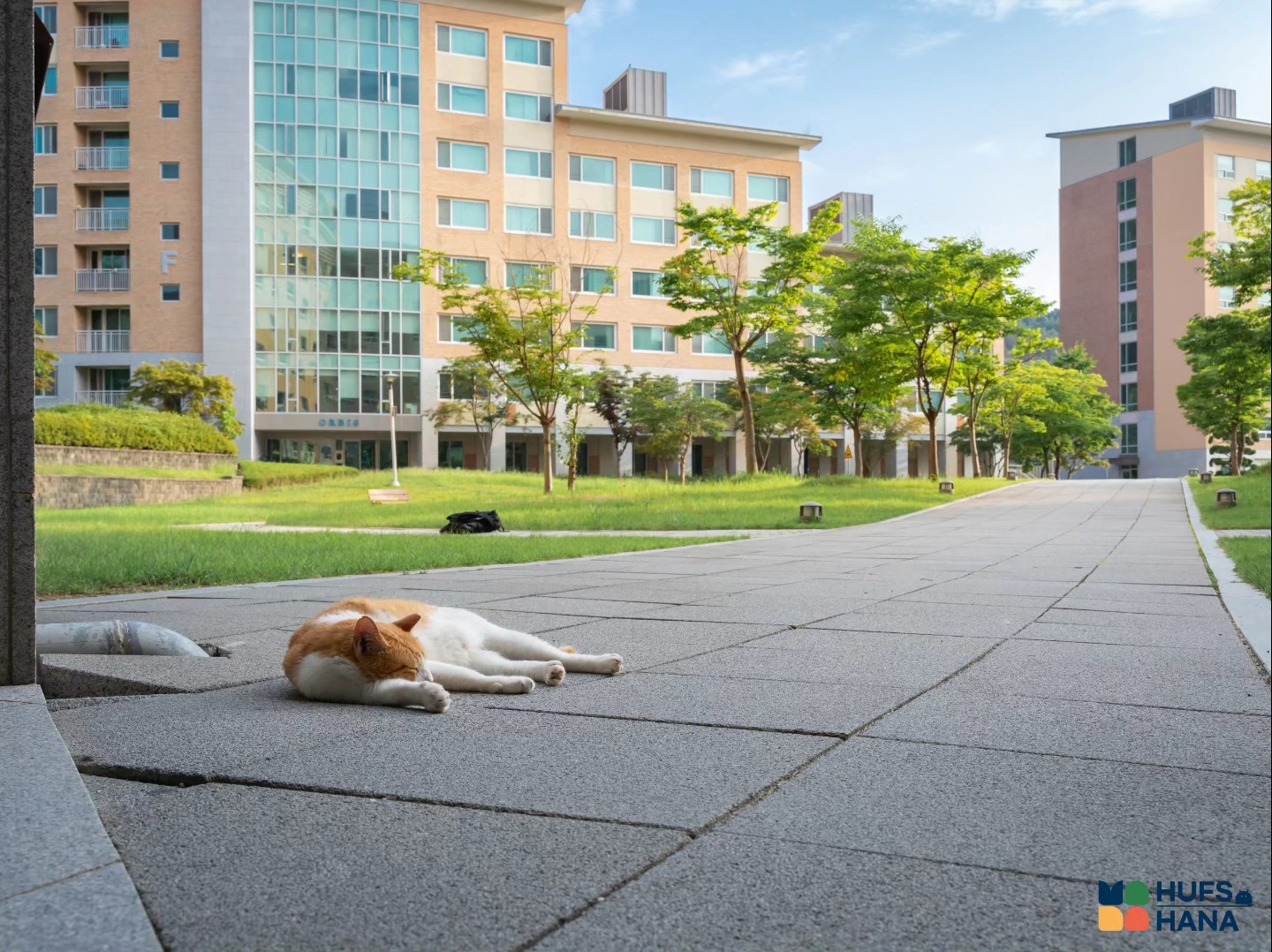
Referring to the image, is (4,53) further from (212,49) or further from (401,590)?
(212,49)

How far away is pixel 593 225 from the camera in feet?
181

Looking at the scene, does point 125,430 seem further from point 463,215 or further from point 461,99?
point 461,99

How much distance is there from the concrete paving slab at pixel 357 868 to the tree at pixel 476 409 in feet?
149

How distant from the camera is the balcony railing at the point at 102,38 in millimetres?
49156

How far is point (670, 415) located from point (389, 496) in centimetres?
2219

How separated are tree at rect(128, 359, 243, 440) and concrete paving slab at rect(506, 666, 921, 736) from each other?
42246 millimetres

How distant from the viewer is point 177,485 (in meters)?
31.3

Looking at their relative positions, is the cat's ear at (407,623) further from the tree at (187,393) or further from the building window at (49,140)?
the building window at (49,140)

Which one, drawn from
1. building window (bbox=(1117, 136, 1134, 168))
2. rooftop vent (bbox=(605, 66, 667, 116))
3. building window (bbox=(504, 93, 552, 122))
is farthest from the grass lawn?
building window (bbox=(1117, 136, 1134, 168))

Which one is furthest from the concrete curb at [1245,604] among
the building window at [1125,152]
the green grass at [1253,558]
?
the building window at [1125,152]

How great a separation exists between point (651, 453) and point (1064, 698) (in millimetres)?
51066

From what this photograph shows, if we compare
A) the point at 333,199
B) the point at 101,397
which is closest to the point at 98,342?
the point at 101,397

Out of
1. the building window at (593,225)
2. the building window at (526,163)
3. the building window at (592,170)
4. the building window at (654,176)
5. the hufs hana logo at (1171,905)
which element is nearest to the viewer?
the hufs hana logo at (1171,905)

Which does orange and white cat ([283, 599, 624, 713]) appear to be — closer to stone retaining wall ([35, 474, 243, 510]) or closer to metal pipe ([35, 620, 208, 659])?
metal pipe ([35, 620, 208, 659])
